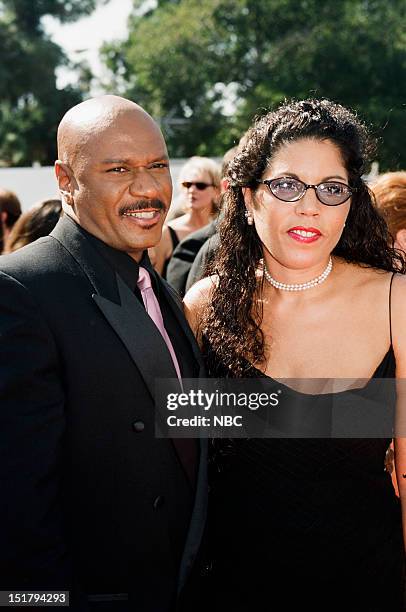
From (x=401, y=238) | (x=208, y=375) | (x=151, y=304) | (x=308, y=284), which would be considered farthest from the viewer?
(x=401, y=238)

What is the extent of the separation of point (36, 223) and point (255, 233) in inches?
68.8

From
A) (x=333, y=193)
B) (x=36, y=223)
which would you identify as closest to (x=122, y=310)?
(x=333, y=193)

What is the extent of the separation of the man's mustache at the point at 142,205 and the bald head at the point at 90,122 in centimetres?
18

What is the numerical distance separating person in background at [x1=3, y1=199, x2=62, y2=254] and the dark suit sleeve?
91.0 inches

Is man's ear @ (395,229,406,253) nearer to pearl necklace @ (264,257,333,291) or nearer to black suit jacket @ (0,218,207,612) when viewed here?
pearl necklace @ (264,257,333,291)

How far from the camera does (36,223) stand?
13.1 feet

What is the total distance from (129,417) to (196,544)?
44cm

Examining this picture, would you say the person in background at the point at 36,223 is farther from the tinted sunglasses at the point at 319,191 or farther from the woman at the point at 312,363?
the tinted sunglasses at the point at 319,191

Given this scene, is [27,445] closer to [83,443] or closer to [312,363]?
[83,443]

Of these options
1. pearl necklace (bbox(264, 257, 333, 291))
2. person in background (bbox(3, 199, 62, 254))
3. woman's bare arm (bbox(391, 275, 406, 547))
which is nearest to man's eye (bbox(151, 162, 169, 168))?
pearl necklace (bbox(264, 257, 333, 291))

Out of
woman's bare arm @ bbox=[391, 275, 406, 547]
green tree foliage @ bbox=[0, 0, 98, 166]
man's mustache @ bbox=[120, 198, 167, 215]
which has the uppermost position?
green tree foliage @ bbox=[0, 0, 98, 166]

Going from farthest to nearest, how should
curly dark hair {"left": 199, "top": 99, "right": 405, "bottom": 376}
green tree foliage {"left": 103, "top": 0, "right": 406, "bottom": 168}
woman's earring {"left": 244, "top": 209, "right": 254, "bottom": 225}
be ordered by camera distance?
green tree foliage {"left": 103, "top": 0, "right": 406, "bottom": 168} < woman's earring {"left": 244, "top": 209, "right": 254, "bottom": 225} < curly dark hair {"left": 199, "top": 99, "right": 405, "bottom": 376}

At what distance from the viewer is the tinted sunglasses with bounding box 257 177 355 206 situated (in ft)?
7.34

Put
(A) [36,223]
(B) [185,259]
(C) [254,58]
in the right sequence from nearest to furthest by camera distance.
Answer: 1. (A) [36,223]
2. (B) [185,259]
3. (C) [254,58]
